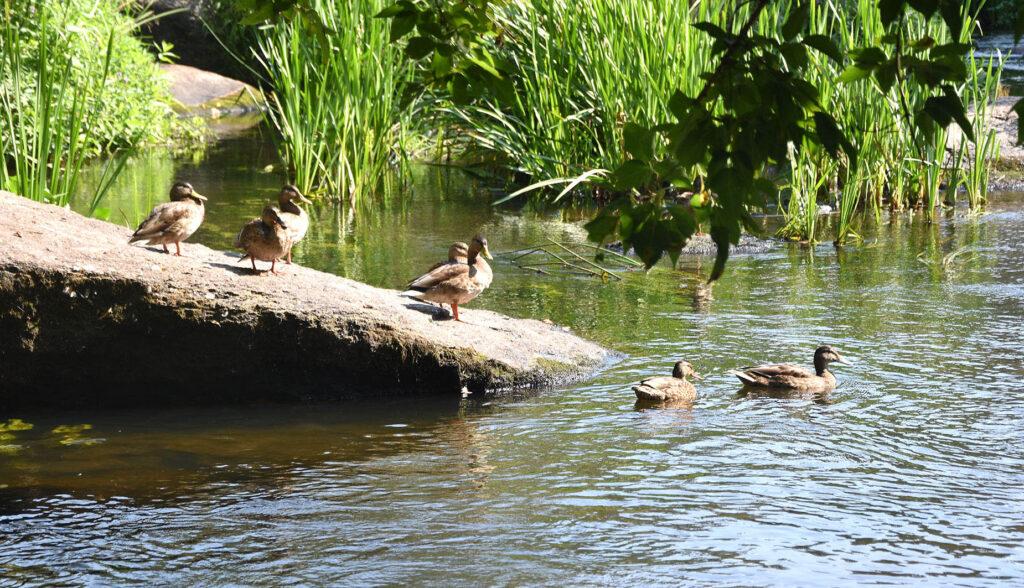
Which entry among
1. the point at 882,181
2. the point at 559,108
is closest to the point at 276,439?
the point at 559,108

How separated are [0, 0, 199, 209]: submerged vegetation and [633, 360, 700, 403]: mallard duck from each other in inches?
155

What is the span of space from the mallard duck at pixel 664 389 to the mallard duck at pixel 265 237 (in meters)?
2.30

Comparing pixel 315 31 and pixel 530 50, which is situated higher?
pixel 530 50

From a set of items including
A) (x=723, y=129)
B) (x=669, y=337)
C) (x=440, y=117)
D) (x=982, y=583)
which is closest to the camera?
(x=723, y=129)

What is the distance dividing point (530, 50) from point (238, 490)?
8731 mm

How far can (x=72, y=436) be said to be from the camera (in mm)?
5512

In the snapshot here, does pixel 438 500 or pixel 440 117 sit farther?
pixel 440 117

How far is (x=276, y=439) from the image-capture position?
5.54m

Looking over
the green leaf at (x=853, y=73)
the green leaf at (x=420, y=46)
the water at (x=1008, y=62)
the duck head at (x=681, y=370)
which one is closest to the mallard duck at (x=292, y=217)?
the duck head at (x=681, y=370)

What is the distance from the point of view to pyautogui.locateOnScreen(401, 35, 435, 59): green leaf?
2.86m

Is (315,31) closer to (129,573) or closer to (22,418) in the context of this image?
(129,573)

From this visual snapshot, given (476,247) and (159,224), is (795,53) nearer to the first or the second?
(476,247)

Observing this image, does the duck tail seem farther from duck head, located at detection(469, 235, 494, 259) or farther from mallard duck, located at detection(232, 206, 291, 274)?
mallard duck, located at detection(232, 206, 291, 274)

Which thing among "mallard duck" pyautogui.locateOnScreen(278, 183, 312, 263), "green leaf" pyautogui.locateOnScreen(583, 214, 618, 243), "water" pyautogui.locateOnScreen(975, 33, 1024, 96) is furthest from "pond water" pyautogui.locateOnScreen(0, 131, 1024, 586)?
"water" pyautogui.locateOnScreen(975, 33, 1024, 96)
